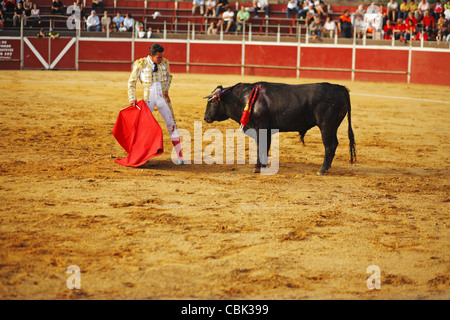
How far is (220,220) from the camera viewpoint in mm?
5590

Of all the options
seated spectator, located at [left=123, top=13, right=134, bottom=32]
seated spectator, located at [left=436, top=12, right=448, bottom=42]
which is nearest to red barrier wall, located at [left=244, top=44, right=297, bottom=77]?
seated spectator, located at [left=123, top=13, right=134, bottom=32]

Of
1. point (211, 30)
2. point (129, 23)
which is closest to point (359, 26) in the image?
point (211, 30)

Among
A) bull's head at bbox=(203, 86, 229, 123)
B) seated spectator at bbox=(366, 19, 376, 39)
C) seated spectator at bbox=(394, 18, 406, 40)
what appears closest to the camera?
bull's head at bbox=(203, 86, 229, 123)

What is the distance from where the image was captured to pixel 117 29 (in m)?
21.8

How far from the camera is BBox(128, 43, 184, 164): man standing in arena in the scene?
24.9 ft

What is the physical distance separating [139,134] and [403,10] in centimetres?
1496

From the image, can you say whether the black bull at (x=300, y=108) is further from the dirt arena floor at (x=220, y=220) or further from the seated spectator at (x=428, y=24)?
the seated spectator at (x=428, y=24)

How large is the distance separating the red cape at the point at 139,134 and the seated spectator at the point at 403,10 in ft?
47.9

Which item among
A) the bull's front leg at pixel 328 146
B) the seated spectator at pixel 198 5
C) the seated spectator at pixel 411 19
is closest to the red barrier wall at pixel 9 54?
the seated spectator at pixel 198 5

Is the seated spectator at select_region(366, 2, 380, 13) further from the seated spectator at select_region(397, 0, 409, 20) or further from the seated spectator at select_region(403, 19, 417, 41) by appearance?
the seated spectator at select_region(403, 19, 417, 41)

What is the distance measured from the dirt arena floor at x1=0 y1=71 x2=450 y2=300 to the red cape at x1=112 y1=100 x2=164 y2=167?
0.20 meters

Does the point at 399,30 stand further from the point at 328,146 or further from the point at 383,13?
the point at 328,146

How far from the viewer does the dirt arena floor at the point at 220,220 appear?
13.5 ft

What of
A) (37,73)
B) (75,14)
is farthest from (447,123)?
(75,14)
